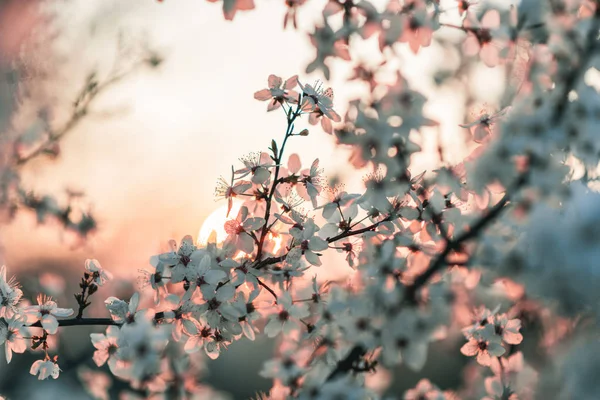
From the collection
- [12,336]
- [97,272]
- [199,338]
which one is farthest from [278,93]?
[12,336]

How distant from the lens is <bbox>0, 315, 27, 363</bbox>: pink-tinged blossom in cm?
186

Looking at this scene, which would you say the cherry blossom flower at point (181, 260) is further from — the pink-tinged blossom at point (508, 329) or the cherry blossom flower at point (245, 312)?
the pink-tinged blossom at point (508, 329)

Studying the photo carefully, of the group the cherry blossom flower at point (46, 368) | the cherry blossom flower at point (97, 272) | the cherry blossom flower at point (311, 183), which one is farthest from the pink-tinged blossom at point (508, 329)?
the cherry blossom flower at point (46, 368)

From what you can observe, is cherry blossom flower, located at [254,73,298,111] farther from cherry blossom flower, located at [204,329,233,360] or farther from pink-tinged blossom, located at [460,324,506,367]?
pink-tinged blossom, located at [460,324,506,367]

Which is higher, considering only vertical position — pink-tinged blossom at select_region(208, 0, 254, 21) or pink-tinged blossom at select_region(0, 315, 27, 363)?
pink-tinged blossom at select_region(208, 0, 254, 21)

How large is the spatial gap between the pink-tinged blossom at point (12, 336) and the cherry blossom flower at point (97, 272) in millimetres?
295

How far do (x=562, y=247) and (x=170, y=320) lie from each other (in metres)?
1.29

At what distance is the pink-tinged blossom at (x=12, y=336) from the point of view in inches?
73.4

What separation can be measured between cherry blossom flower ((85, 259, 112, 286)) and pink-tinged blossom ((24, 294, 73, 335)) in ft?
0.61

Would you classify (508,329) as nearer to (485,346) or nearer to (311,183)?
(485,346)

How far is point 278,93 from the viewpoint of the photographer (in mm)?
1751

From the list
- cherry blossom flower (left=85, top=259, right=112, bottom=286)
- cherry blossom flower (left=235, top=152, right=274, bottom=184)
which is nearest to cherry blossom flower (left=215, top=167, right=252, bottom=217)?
cherry blossom flower (left=235, top=152, right=274, bottom=184)

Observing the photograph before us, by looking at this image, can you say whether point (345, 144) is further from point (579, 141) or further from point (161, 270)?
point (161, 270)

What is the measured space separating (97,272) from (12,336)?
0.35m
